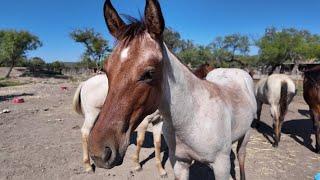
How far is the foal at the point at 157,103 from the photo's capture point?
1503 millimetres

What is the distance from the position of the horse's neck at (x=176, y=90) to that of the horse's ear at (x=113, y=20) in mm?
329

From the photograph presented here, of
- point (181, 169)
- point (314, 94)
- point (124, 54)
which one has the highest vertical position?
point (124, 54)

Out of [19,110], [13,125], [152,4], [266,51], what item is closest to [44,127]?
[13,125]

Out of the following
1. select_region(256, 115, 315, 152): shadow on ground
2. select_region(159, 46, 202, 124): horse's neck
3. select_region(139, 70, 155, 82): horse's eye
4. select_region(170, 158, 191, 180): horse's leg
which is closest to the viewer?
select_region(139, 70, 155, 82): horse's eye

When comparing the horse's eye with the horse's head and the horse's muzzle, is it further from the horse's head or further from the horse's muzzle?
the horse's muzzle

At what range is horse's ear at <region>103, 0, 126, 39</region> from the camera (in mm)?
1752

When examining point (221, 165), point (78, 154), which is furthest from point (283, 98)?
point (221, 165)

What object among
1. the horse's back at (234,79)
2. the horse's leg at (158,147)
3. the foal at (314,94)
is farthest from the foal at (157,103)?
the foal at (314,94)

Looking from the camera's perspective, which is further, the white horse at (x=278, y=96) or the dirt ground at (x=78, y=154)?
the white horse at (x=278, y=96)

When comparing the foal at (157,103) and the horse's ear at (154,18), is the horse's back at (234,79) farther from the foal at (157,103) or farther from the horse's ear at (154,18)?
the horse's ear at (154,18)

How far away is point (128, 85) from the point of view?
1535 millimetres

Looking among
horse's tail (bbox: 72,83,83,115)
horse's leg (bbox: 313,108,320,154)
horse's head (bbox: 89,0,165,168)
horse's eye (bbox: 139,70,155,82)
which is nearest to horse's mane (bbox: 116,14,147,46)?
horse's head (bbox: 89,0,165,168)

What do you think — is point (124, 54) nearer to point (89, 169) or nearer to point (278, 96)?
point (89, 169)

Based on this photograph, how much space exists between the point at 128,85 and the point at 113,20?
51cm
